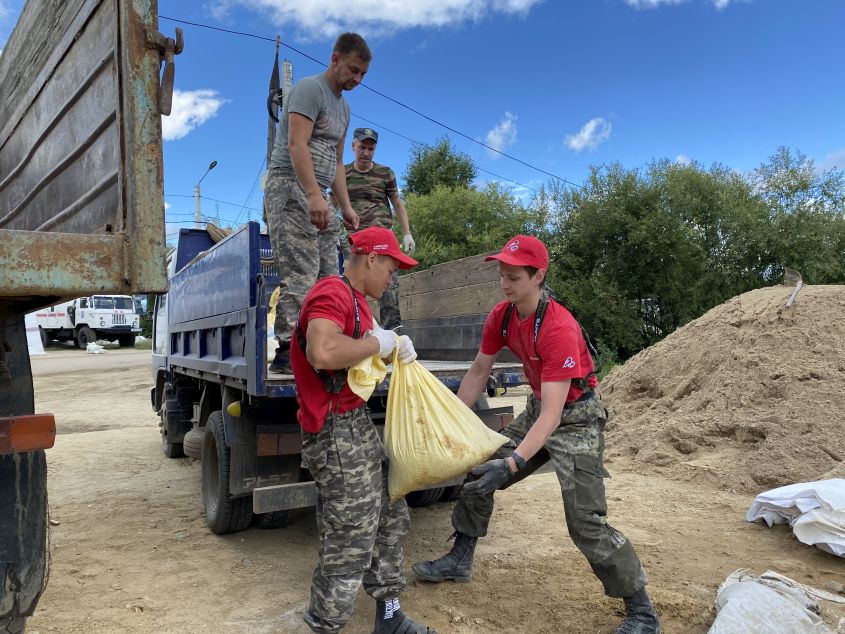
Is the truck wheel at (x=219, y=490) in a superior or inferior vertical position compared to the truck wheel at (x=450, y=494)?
superior

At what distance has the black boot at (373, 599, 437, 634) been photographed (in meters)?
2.86

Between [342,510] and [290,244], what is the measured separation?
1.72 m

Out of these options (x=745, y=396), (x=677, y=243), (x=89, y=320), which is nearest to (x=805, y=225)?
(x=677, y=243)

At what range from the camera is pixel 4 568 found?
7.60 feet

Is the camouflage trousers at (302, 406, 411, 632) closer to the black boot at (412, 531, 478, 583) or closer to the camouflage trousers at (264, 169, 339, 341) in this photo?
the black boot at (412, 531, 478, 583)

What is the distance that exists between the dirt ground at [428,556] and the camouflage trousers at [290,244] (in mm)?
1470

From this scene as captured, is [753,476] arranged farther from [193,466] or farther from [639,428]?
[193,466]

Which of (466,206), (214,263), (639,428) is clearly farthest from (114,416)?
(466,206)

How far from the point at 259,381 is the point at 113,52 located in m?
1.88

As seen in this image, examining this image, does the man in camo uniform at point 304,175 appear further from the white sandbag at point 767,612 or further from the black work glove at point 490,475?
the white sandbag at point 767,612

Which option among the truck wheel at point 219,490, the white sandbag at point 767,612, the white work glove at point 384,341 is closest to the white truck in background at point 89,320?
the truck wheel at point 219,490

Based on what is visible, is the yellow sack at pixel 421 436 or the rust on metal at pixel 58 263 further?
the yellow sack at pixel 421 436

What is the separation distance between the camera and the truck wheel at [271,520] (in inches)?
164

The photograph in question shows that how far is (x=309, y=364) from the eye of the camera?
2.66 meters
